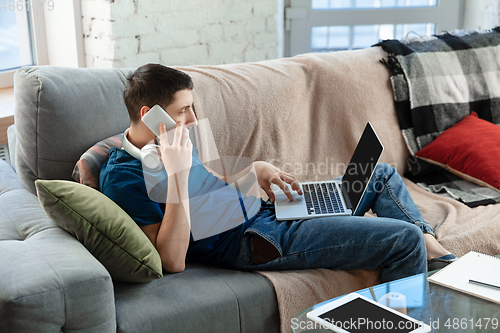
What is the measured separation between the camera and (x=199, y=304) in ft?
3.86

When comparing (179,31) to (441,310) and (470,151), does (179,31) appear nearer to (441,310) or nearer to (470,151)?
(470,151)

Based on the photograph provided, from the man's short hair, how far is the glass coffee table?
2.23 ft

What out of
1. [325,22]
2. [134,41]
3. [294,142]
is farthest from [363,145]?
[325,22]

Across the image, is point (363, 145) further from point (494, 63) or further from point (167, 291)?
point (494, 63)

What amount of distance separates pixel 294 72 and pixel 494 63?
3.24 ft

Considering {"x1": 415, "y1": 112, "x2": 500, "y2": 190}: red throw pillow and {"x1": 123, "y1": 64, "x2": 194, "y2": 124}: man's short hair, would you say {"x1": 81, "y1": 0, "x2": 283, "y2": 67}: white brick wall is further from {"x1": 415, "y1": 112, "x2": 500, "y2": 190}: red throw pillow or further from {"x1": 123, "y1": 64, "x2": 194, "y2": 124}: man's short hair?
{"x1": 415, "y1": 112, "x2": 500, "y2": 190}: red throw pillow

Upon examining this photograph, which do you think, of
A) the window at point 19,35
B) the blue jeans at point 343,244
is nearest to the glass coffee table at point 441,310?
the blue jeans at point 343,244

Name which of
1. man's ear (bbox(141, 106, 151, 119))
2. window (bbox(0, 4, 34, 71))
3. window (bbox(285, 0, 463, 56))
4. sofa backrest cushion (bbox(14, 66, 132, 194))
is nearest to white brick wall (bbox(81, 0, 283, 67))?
window (bbox(285, 0, 463, 56))

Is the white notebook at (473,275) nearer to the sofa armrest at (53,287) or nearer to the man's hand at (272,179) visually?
the man's hand at (272,179)

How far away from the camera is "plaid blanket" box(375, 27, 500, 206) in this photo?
208cm

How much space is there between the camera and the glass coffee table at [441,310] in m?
0.98

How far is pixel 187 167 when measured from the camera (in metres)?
1.23

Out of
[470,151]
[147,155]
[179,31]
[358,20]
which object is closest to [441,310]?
[147,155]

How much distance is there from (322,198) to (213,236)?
0.39 metres
